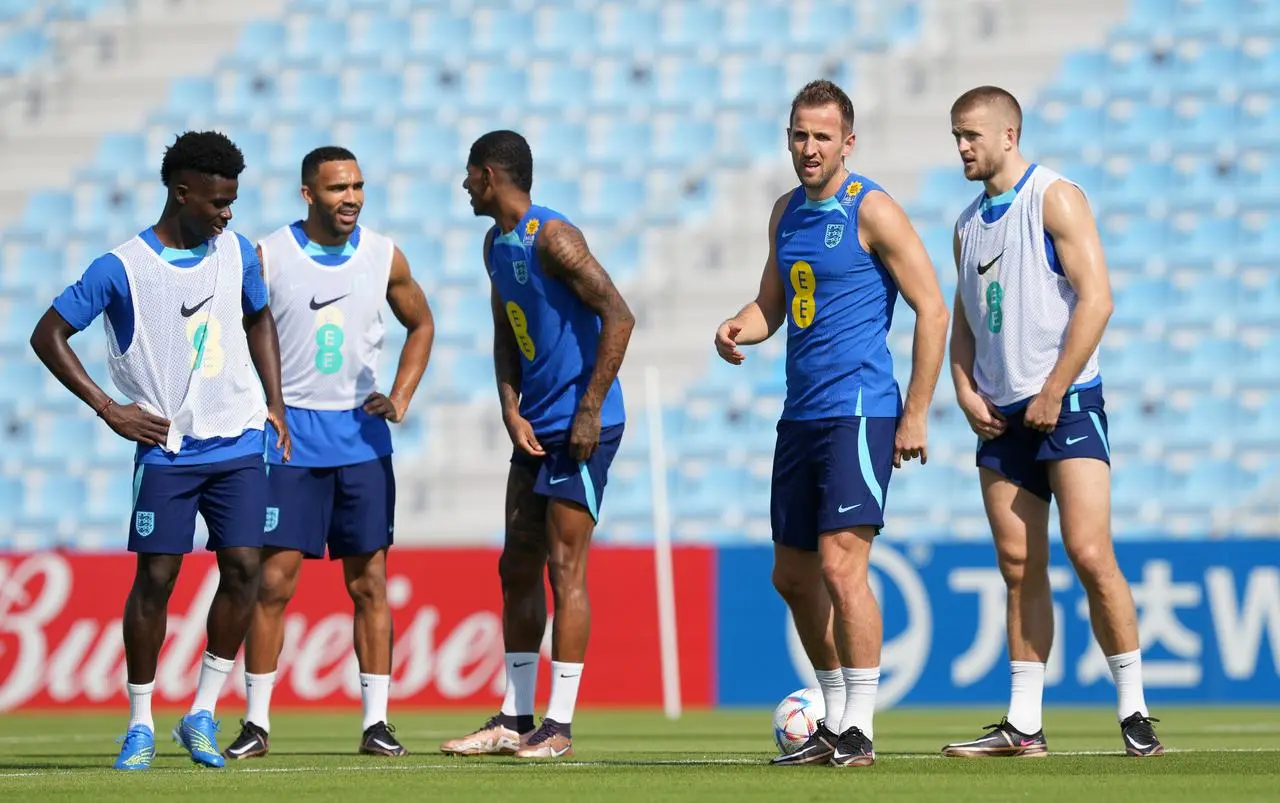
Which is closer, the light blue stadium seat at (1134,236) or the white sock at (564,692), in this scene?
the white sock at (564,692)

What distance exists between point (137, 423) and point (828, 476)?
8.15 ft

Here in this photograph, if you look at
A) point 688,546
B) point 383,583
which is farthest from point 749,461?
point 383,583

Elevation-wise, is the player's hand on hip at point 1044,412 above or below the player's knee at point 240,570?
above

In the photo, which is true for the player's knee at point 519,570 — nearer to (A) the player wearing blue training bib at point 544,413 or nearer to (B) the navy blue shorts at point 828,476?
(A) the player wearing blue training bib at point 544,413

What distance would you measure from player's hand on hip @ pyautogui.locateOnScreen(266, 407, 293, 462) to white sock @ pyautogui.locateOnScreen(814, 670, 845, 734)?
2360mm

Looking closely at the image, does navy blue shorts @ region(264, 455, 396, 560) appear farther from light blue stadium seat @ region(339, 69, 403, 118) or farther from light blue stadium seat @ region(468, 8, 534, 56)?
light blue stadium seat @ region(468, 8, 534, 56)

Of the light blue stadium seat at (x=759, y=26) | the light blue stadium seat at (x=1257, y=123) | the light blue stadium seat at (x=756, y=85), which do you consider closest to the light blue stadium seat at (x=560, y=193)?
the light blue stadium seat at (x=756, y=85)

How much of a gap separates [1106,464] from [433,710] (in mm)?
7450

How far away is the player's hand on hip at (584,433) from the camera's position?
292 inches

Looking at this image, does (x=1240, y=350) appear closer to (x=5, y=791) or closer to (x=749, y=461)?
Result: (x=749, y=461)

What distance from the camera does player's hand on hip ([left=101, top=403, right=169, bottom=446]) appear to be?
6750 millimetres

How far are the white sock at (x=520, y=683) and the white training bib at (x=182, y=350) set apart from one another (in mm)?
1512

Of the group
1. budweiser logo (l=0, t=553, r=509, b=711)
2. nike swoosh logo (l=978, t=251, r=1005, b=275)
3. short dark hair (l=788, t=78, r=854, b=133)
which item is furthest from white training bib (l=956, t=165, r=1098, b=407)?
budweiser logo (l=0, t=553, r=509, b=711)

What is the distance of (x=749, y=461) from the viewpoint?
659 inches
